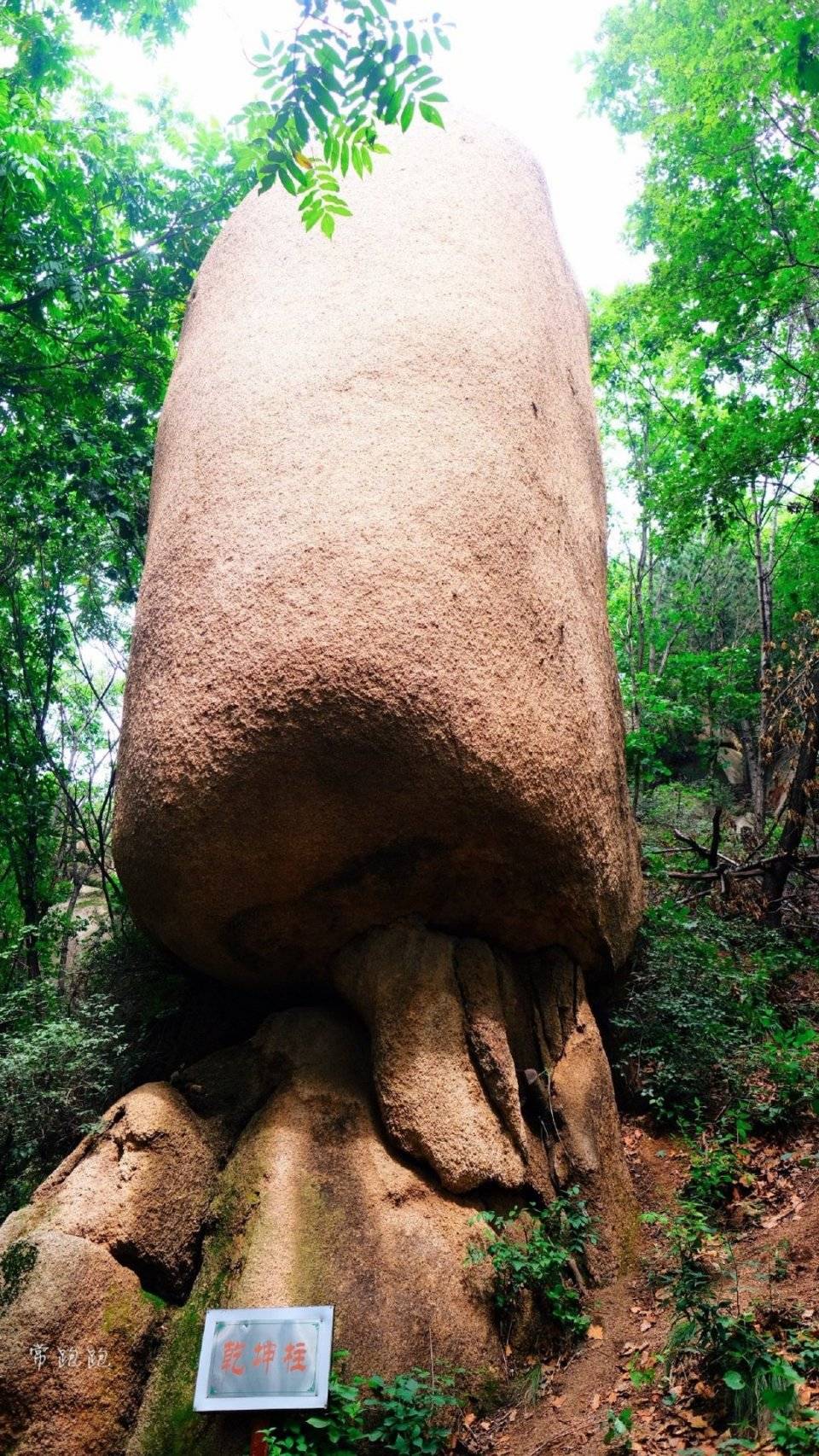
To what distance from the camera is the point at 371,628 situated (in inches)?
152

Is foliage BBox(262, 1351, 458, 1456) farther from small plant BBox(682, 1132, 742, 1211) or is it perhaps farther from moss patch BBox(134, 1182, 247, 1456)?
small plant BBox(682, 1132, 742, 1211)

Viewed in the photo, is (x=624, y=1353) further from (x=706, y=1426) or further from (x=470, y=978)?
(x=470, y=978)

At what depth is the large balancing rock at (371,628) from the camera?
3.92 m

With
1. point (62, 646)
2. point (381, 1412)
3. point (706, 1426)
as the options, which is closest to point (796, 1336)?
point (706, 1426)

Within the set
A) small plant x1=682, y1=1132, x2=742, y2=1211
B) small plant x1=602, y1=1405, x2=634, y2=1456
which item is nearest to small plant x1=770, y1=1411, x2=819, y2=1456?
small plant x1=602, y1=1405, x2=634, y2=1456

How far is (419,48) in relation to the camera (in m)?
2.58

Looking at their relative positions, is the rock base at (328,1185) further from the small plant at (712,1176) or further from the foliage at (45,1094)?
the foliage at (45,1094)

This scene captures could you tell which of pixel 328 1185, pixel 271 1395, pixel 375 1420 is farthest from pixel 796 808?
pixel 271 1395

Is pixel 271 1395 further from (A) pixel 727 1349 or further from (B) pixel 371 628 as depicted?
(B) pixel 371 628

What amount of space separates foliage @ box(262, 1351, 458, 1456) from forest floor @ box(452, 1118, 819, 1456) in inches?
6.2

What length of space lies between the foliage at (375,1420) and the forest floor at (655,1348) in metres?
0.16

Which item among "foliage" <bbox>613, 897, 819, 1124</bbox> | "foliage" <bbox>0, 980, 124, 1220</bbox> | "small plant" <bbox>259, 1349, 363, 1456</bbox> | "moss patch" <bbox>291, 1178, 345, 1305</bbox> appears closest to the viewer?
"small plant" <bbox>259, 1349, 363, 1456</bbox>

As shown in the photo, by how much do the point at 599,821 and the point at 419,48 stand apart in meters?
3.37

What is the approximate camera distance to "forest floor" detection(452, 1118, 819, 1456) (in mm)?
2900
